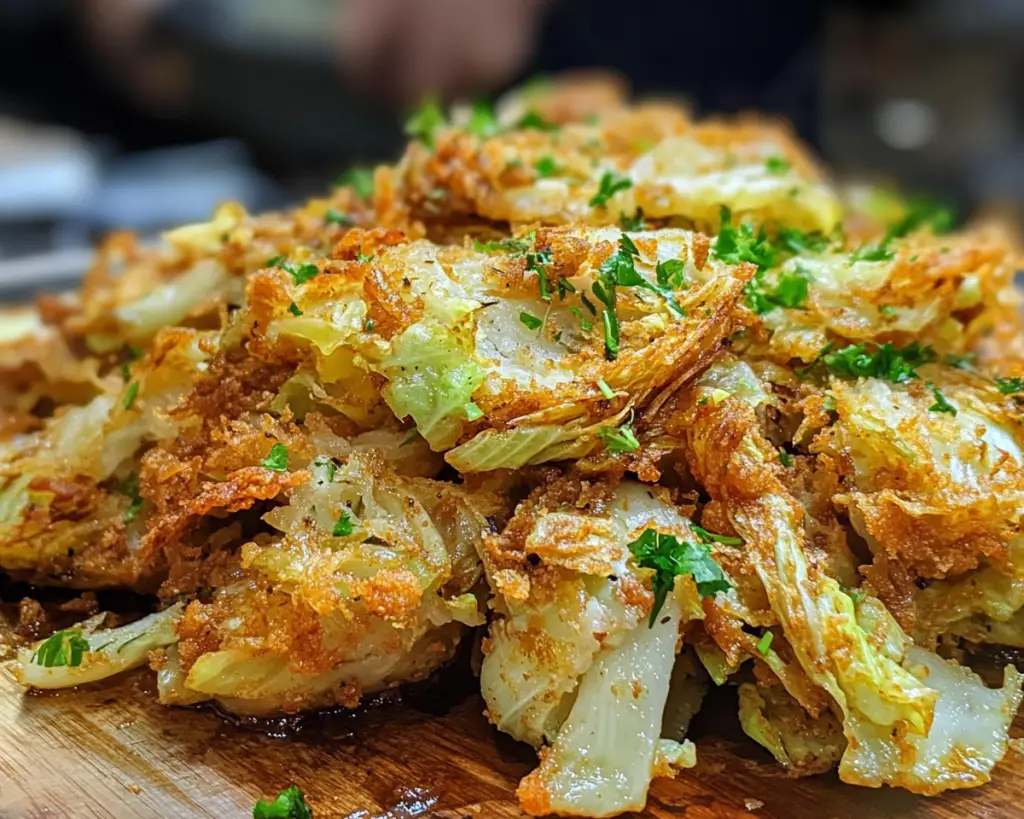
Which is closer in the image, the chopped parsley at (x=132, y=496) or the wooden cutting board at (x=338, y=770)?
the wooden cutting board at (x=338, y=770)

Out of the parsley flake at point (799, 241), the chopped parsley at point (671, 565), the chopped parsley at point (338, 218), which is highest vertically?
the parsley flake at point (799, 241)

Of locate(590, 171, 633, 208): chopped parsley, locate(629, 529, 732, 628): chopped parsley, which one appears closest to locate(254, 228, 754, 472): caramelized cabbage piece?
locate(629, 529, 732, 628): chopped parsley

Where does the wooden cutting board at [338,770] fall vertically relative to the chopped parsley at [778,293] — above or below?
below

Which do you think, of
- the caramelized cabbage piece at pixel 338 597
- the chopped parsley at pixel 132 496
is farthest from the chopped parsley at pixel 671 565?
the chopped parsley at pixel 132 496

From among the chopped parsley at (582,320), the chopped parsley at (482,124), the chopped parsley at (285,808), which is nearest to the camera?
the chopped parsley at (285,808)

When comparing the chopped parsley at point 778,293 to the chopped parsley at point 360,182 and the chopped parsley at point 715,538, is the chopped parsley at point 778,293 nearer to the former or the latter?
the chopped parsley at point 715,538

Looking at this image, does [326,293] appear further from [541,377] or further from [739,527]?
[739,527]

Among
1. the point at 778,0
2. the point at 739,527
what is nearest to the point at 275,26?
the point at 778,0

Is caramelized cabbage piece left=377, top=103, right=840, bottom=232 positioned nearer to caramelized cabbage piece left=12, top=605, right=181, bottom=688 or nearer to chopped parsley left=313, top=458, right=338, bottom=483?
chopped parsley left=313, top=458, right=338, bottom=483
